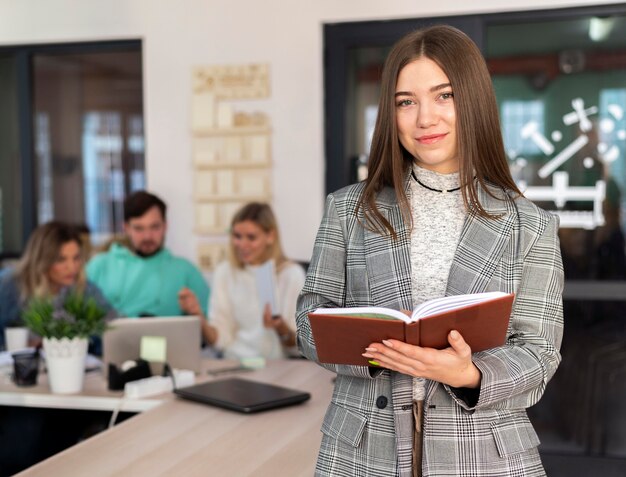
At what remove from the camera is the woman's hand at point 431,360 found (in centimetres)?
121

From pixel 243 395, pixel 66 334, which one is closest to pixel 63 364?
pixel 66 334

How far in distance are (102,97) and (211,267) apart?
4.83ft

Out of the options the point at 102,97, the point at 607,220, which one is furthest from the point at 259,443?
the point at 102,97

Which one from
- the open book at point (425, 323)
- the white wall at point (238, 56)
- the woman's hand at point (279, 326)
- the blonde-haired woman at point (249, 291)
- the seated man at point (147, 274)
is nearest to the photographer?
the open book at point (425, 323)

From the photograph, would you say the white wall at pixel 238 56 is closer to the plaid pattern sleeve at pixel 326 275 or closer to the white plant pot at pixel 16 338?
the white plant pot at pixel 16 338

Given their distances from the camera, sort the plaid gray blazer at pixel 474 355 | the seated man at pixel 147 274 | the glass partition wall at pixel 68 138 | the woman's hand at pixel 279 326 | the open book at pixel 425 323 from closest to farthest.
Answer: the open book at pixel 425 323 < the plaid gray blazer at pixel 474 355 < the woman's hand at pixel 279 326 < the seated man at pixel 147 274 < the glass partition wall at pixel 68 138

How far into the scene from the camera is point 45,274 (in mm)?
3568

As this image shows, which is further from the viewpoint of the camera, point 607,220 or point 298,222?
point 298,222

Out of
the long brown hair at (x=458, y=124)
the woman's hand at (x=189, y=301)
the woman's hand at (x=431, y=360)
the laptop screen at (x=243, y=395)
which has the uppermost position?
the long brown hair at (x=458, y=124)

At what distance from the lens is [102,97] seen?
5.17 metres

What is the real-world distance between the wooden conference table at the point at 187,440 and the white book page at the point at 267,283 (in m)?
0.67

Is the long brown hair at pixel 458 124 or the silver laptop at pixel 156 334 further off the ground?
the long brown hair at pixel 458 124

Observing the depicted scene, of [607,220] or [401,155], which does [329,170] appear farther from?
[401,155]

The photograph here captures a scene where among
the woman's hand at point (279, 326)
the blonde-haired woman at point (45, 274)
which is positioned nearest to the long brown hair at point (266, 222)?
the woman's hand at point (279, 326)
